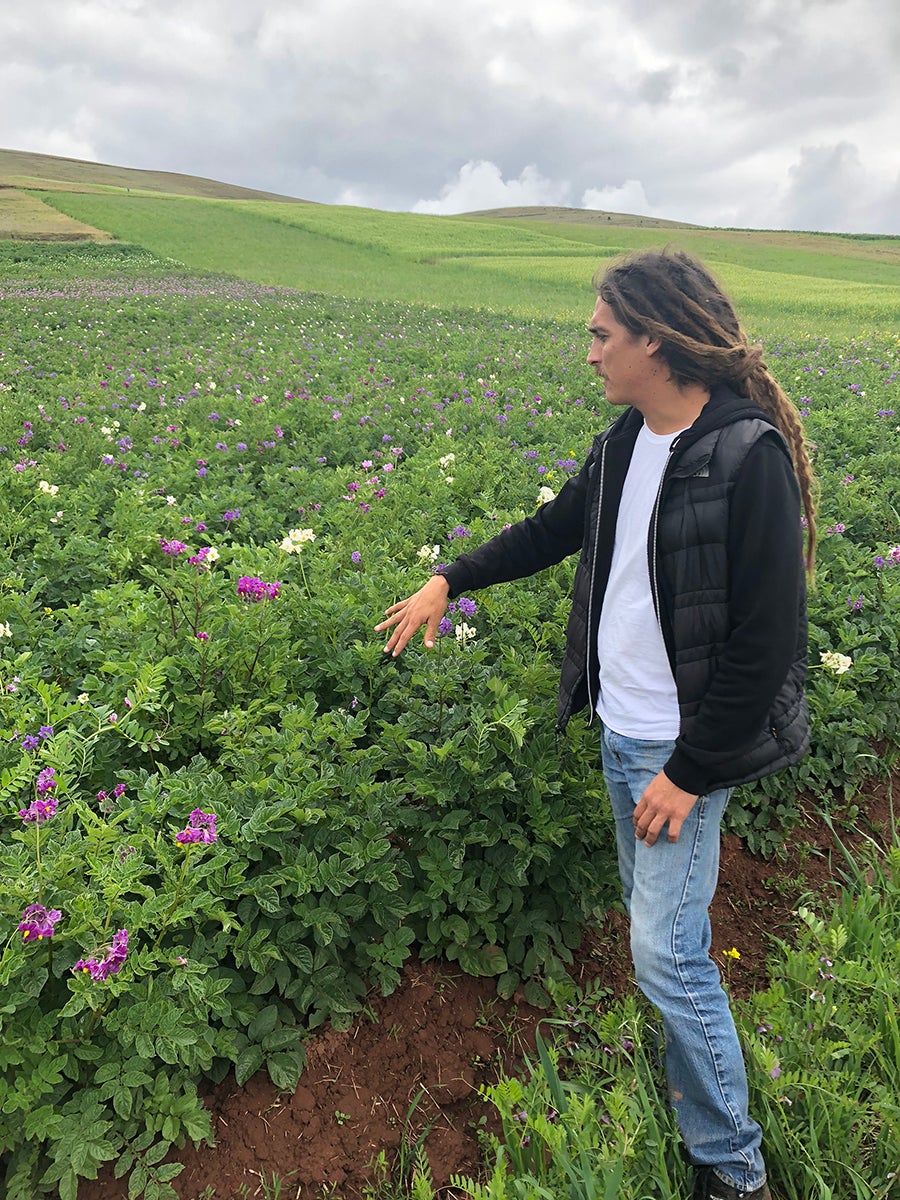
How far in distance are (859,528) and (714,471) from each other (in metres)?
4.30

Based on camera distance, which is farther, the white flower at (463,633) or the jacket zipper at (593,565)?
the white flower at (463,633)

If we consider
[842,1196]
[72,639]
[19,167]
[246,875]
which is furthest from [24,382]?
[19,167]

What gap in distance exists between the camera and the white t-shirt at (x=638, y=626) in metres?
1.89

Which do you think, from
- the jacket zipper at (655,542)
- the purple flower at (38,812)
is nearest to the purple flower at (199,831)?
the purple flower at (38,812)

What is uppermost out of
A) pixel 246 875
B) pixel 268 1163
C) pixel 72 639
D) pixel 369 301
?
pixel 369 301

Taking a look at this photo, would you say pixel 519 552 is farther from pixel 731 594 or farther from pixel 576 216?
pixel 576 216

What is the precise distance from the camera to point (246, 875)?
2.29 m

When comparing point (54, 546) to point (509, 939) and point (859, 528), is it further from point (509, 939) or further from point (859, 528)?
point (859, 528)

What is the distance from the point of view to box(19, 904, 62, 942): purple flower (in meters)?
1.76

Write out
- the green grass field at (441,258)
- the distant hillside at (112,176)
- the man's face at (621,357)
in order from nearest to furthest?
the man's face at (621,357), the green grass field at (441,258), the distant hillside at (112,176)

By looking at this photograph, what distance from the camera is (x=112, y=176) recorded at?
3703 inches

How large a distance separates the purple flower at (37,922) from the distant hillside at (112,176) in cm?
8715

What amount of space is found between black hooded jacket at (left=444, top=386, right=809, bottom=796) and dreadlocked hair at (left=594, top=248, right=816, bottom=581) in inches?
3.0

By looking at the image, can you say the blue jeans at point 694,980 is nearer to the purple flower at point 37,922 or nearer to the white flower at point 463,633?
the white flower at point 463,633
